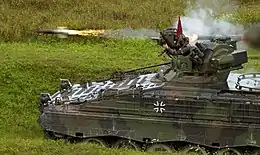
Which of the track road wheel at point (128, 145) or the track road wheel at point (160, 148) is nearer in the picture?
the track road wheel at point (160, 148)

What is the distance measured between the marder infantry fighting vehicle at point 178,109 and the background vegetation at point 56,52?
966 millimetres

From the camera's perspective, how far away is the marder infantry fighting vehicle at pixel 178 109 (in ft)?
54.2

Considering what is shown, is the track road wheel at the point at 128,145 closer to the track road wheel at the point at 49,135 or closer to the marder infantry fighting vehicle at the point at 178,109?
the marder infantry fighting vehicle at the point at 178,109

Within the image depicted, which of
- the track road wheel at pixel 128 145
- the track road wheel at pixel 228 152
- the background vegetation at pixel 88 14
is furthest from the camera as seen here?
the background vegetation at pixel 88 14

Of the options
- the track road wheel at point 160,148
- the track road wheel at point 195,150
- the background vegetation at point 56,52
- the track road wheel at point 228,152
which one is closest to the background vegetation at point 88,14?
the background vegetation at point 56,52

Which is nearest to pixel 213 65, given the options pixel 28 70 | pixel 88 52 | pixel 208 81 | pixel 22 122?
pixel 208 81

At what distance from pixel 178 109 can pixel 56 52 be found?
10427 millimetres

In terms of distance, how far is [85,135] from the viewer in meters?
17.3

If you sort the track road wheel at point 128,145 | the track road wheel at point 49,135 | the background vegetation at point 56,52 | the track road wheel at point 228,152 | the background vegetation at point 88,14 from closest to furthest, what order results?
the track road wheel at point 228,152 → the track road wheel at point 128,145 → the track road wheel at point 49,135 → the background vegetation at point 56,52 → the background vegetation at point 88,14

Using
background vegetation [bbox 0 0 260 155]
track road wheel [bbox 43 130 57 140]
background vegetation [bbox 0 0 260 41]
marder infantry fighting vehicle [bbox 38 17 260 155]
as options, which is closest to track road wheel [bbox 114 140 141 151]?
marder infantry fighting vehicle [bbox 38 17 260 155]

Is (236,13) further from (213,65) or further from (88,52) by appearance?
(213,65)

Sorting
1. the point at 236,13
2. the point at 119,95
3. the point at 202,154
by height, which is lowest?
the point at 202,154

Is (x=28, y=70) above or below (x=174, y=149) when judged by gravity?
above

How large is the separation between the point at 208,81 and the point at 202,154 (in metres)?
1.75
